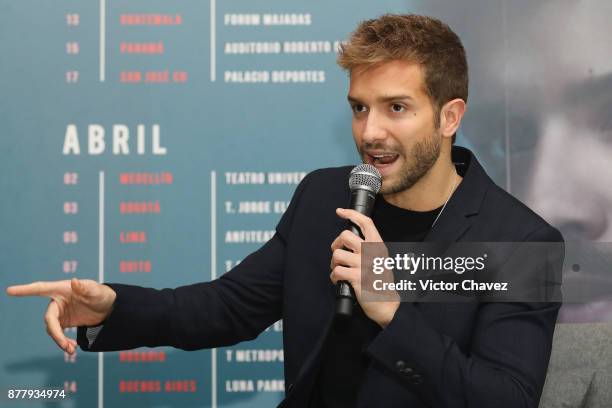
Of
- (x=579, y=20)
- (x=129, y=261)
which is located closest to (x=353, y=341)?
(x=129, y=261)

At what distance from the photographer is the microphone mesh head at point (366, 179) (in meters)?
1.72

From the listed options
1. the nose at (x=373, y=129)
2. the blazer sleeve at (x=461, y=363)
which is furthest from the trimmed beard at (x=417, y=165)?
the blazer sleeve at (x=461, y=363)

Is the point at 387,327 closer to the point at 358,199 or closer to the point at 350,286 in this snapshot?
the point at 350,286

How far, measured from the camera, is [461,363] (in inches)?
64.8

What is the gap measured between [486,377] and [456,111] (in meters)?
0.77

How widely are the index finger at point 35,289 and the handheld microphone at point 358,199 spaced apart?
0.69 meters

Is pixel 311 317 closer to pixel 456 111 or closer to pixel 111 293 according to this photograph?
pixel 111 293

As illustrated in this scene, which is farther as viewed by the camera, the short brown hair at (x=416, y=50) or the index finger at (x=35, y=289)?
the short brown hair at (x=416, y=50)

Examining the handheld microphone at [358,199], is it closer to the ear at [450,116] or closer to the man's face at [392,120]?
the man's face at [392,120]

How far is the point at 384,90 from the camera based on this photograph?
1896 mm

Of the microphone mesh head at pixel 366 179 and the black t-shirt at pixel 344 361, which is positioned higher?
the microphone mesh head at pixel 366 179

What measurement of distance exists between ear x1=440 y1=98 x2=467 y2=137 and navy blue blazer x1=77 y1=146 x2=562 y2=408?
4.4 inches

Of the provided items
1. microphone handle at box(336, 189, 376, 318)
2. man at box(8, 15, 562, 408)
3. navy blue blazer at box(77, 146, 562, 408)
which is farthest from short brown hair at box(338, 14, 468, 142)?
microphone handle at box(336, 189, 376, 318)

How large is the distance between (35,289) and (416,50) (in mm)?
1093
